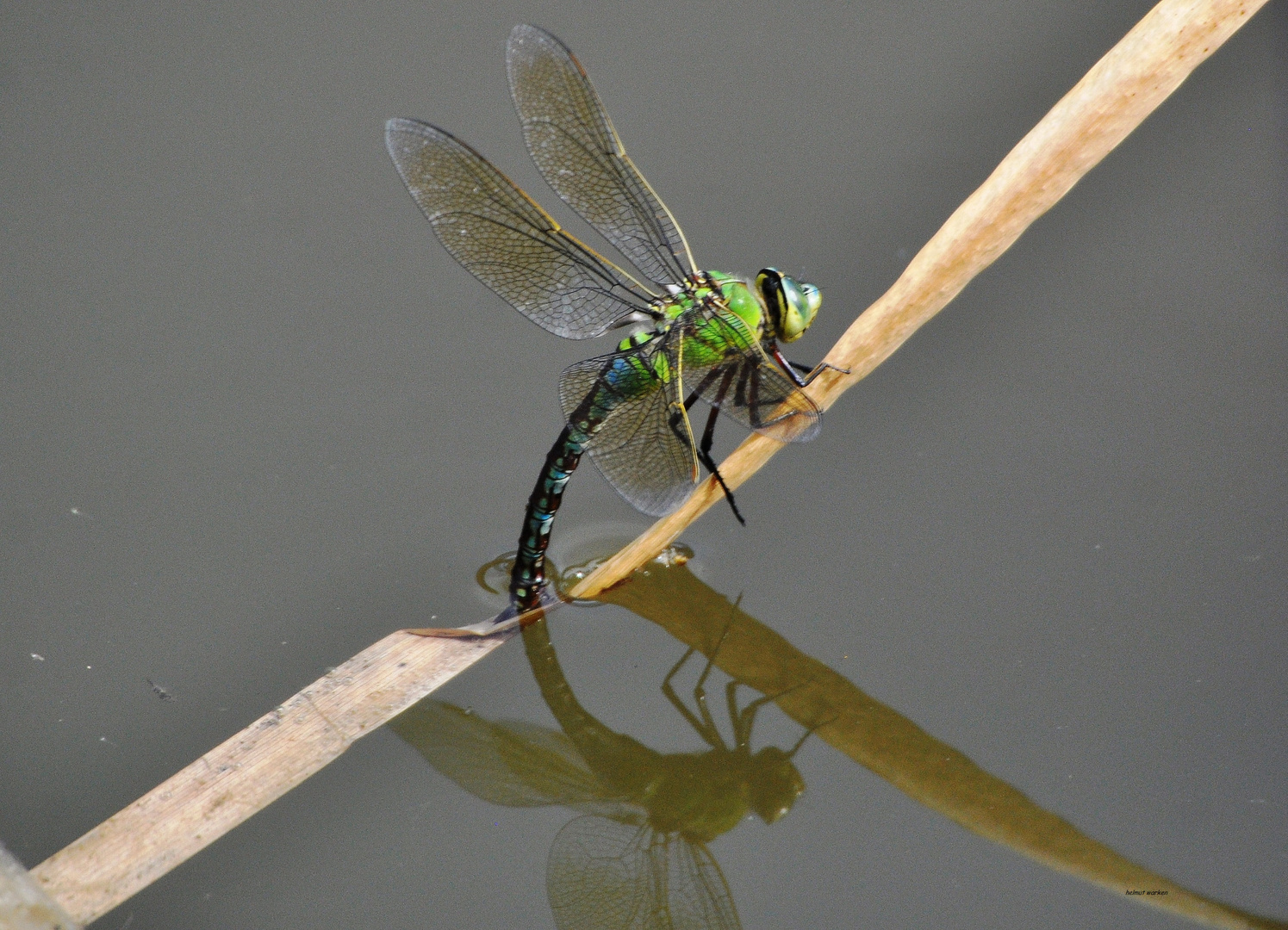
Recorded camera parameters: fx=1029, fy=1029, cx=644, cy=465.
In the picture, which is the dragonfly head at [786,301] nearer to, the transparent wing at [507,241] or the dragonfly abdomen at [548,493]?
the transparent wing at [507,241]

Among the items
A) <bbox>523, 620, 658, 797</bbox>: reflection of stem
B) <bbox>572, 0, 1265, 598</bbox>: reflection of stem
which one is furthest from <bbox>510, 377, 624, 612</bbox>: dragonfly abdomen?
<bbox>572, 0, 1265, 598</bbox>: reflection of stem

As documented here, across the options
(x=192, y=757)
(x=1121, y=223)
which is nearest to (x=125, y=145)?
(x=192, y=757)

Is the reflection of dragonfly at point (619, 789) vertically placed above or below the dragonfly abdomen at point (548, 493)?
below

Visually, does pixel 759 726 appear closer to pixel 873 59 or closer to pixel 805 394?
pixel 805 394

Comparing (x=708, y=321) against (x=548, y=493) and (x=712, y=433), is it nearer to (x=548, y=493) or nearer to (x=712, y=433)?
(x=712, y=433)

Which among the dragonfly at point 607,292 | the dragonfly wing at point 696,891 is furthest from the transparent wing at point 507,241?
the dragonfly wing at point 696,891

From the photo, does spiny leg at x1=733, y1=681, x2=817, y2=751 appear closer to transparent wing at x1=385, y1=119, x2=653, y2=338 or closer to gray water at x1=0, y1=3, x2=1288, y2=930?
gray water at x1=0, y1=3, x2=1288, y2=930

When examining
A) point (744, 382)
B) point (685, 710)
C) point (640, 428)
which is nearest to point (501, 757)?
point (685, 710)
